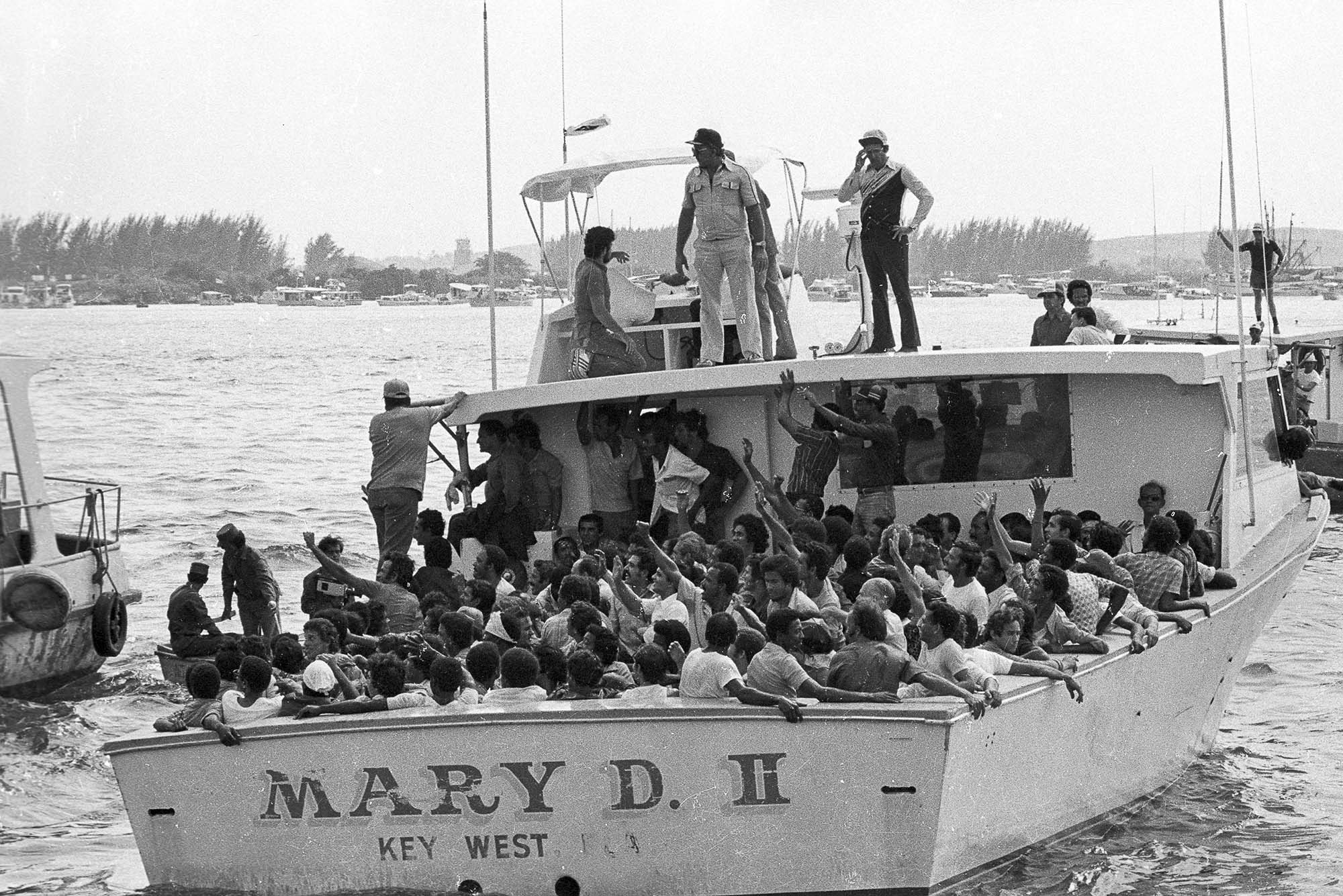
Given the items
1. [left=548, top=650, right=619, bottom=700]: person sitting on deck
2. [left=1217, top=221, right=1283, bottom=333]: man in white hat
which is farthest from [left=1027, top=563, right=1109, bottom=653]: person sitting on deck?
[left=1217, top=221, right=1283, bottom=333]: man in white hat

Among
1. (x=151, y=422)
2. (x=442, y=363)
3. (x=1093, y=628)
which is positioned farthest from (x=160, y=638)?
(x=442, y=363)

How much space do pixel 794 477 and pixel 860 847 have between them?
498cm

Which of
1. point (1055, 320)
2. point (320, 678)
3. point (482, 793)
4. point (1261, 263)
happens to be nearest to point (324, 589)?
point (320, 678)

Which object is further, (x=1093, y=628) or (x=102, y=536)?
(x=102, y=536)

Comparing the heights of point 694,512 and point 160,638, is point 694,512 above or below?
above

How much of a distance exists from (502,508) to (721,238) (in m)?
2.49

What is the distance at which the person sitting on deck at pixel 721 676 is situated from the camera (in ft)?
26.1

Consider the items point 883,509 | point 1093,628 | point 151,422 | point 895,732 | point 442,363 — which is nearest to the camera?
point 895,732

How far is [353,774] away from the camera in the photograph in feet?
28.0

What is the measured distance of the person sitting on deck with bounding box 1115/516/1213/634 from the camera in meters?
10.3

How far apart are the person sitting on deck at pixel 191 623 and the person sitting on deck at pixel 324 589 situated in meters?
1.63

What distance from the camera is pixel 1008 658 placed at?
8.77 meters

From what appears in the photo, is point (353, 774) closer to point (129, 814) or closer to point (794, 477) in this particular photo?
point (129, 814)

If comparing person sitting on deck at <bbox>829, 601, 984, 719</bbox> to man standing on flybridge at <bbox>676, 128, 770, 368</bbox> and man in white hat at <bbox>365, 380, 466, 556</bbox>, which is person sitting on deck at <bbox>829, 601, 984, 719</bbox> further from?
man in white hat at <bbox>365, 380, 466, 556</bbox>
